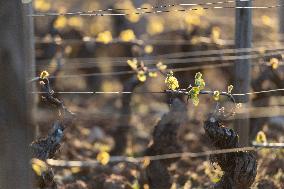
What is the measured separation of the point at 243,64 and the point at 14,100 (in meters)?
2.81

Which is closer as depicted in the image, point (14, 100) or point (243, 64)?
point (14, 100)

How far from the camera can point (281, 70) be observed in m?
6.73

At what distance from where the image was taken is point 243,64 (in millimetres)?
4867

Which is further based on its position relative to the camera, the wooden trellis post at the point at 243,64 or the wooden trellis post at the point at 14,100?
the wooden trellis post at the point at 243,64

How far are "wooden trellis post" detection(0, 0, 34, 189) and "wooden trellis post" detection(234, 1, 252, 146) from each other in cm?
261

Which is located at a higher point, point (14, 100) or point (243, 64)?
point (243, 64)

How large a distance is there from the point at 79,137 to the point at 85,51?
2512mm

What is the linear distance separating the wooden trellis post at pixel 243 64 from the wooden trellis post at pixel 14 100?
2.61 m

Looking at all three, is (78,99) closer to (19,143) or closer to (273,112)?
(273,112)

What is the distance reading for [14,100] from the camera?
236cm

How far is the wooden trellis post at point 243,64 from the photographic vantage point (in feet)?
15.6

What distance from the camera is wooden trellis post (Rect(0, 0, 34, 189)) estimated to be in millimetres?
2314

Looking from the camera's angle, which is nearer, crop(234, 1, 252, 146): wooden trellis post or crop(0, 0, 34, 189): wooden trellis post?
crop(0, 0, 34, 189): wooden trellis post

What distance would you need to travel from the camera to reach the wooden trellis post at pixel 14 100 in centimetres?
231
